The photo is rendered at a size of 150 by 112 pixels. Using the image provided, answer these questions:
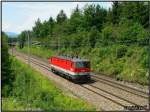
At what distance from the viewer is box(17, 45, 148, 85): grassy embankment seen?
29.4 metres

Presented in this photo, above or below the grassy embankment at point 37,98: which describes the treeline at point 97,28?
above

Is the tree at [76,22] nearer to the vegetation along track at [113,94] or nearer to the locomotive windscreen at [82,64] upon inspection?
the locomotive windscreen at [82,64]

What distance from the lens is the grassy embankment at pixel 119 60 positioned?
29.4 meters

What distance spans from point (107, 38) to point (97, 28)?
1.52 m

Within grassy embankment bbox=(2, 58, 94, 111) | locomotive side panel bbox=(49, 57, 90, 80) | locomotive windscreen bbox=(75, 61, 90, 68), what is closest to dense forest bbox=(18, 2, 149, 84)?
locomotive side panel bbox=(49, 57, 90, 80)

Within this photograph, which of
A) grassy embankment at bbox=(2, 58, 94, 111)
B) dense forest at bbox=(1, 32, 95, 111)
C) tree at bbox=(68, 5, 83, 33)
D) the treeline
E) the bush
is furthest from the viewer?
the bush

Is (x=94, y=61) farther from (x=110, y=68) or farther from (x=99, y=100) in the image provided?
(x=99, y=100)

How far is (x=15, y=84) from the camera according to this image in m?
19.6

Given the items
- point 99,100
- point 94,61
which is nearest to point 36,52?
point 94,61

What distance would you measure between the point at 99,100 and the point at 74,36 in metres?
9.63

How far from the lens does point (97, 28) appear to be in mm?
34844

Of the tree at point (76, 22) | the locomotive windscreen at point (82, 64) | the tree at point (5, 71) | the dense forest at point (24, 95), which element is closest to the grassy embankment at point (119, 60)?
the locomotive windscreen at point (82, 64)

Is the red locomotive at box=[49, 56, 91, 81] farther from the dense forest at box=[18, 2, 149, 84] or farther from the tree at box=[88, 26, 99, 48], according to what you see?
the tree at box=[88, 26, 99, 48]

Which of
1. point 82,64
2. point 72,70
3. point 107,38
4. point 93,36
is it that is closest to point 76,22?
point 82,64
